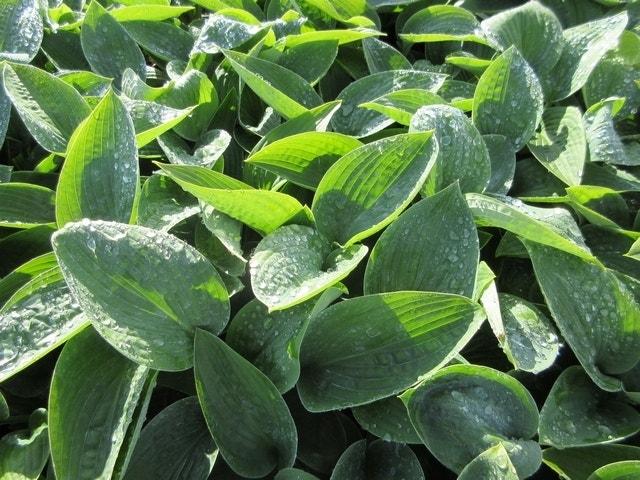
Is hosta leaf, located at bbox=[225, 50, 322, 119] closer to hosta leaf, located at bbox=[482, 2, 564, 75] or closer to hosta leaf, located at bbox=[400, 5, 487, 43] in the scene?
hosta leaf, located at bbox=[400, 5, 487, 43]

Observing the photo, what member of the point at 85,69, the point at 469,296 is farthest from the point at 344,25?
the point at 469,296

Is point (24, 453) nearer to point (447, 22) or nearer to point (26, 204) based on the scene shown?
point (26, 204)

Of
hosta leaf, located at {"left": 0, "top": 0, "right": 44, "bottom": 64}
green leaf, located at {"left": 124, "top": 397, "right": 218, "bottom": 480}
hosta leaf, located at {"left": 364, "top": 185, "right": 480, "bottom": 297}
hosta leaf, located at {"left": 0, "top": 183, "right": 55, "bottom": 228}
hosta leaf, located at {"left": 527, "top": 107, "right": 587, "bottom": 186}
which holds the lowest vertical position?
green leaf, located at {"left": 124, "top": 397, "right": 218, "bottom": 480}

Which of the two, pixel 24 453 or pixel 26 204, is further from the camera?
pixel 26 204

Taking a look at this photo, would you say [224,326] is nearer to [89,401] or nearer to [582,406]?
[89,401]

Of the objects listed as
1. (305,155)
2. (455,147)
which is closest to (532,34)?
(455,147)

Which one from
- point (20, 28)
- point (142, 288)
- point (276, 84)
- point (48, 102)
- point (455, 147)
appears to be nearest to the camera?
point (142, 288)

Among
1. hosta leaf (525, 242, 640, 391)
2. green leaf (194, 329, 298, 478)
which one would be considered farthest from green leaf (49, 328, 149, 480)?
hosta leaf (525, 242, 640, 391)
